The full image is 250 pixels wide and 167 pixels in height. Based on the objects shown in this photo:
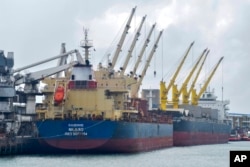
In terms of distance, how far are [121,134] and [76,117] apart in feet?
11.2

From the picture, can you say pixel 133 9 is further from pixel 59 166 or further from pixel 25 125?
pixel 59 166

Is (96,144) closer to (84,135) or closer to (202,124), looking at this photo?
(84,135)

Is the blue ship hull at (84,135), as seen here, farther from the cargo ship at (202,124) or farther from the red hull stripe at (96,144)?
the cargo ship at (202,124)

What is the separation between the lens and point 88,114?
49.7 m

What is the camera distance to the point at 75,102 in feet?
166

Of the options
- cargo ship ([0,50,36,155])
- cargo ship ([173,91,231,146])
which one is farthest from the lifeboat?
cargo ship ([173,91,231,146])

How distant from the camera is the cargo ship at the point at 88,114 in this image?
47531mm

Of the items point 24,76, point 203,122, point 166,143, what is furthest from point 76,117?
point 203,122

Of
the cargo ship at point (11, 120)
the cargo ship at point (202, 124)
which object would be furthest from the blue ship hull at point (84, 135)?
the cargo ship at point (202, 124)

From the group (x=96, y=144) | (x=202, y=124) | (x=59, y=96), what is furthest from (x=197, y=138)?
(x=96, y=144)

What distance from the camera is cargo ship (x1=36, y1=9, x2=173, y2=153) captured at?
156ft

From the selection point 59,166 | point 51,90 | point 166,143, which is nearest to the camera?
point 59,166

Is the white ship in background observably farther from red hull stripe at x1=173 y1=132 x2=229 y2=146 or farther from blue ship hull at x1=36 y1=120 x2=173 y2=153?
blue ship hull at x1=36 y1=120 x2=173 y2=153

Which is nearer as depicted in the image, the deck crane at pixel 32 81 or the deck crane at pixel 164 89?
the deck crane at pixel 32 81
